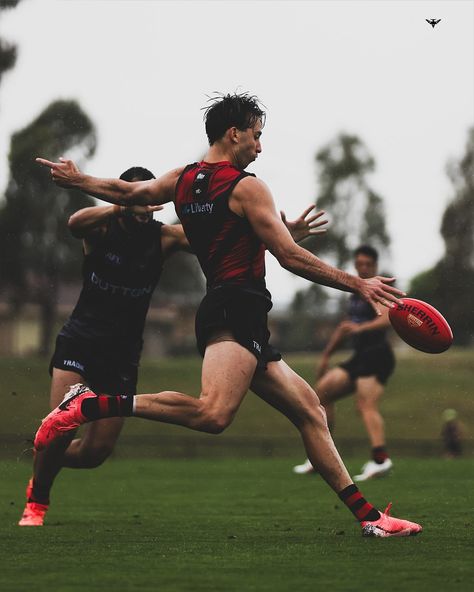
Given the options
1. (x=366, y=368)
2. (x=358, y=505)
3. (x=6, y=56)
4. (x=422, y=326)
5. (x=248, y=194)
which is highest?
(x=6, y=56)

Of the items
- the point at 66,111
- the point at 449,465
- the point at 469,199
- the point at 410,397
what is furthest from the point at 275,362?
the point at 469,199

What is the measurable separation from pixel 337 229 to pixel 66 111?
15254mm

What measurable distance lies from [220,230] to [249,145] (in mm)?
528

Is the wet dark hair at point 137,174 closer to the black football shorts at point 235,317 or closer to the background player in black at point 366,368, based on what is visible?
the black football shorts at point 235,317

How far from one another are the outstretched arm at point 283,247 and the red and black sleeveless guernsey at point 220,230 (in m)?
0.08

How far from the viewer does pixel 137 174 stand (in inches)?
305

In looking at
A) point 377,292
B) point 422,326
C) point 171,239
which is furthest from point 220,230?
point 171,239

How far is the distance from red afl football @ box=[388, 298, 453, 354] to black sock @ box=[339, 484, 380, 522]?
0.87 metres

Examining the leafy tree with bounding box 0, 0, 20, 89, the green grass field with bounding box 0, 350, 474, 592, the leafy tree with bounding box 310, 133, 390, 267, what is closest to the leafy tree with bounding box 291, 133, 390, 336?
the leafy tree with bounding box 310, 133, 390, 267

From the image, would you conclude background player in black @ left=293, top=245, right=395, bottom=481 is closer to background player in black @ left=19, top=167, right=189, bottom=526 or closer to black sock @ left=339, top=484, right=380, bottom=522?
background player in black @ left=19, top=167, right=189, bottom=526

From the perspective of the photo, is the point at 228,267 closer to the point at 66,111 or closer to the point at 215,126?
the point at 215,126

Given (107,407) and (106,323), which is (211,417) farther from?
(106,323)

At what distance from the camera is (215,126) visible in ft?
22.2

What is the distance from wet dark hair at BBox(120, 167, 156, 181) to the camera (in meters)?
7.75
